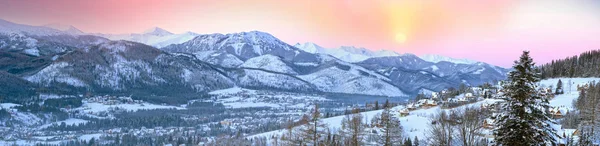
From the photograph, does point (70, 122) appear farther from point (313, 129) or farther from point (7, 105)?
point (313, 129)

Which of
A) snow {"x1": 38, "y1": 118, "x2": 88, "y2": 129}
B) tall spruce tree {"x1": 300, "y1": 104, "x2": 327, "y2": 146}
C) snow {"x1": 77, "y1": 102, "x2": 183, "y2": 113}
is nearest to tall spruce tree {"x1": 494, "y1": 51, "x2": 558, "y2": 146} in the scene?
tall spruce tree {"x1": 300, "y1": 104, "x2": 327, "y2": 146}

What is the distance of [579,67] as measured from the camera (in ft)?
410

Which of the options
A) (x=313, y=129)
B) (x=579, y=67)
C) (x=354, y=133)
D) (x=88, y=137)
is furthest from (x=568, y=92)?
(x=88, y=137)

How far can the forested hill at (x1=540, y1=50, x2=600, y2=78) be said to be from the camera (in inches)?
4631

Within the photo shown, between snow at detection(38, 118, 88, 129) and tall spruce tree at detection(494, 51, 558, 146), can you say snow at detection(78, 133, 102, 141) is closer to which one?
snow at detection(38, 118, 88, 129)

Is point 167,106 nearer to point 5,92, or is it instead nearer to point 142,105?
point 142,105

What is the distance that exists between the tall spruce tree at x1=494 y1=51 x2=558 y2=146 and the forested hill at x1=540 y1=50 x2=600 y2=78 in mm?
114519

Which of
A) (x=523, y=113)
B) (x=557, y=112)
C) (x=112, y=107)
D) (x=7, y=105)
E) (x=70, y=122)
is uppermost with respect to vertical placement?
(x=523, y=113)

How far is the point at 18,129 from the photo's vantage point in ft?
394

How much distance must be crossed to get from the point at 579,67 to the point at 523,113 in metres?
127

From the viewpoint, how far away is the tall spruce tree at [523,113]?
1853cm

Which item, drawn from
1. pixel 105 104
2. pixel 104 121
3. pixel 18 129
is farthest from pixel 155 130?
pixel 105 104

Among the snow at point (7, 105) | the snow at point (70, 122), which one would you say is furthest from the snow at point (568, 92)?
the snow at point (7, 105)

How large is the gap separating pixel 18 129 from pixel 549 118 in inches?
5274
